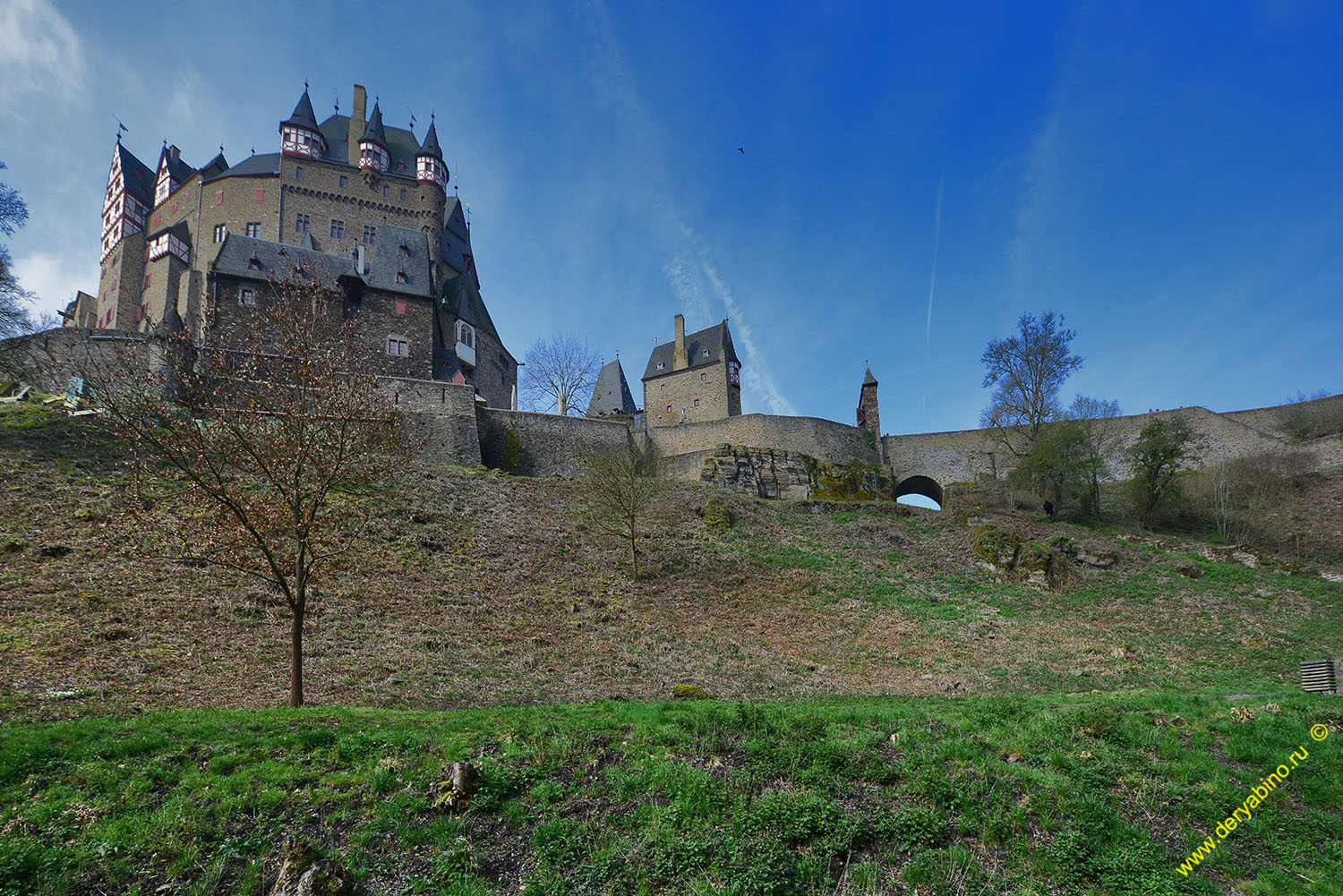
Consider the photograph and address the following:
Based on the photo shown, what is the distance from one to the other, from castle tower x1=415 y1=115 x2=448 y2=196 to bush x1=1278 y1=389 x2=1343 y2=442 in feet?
182

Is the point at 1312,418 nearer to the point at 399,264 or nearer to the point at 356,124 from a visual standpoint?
the point at 399,264

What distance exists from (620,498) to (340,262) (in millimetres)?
25596

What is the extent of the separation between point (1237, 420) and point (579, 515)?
3452 centimetres

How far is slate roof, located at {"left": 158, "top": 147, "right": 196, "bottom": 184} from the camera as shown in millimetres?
50406

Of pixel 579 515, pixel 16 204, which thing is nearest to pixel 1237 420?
pixel 579 515

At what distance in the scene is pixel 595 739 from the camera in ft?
24.3

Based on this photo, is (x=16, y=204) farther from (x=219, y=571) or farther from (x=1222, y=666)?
(x=1222, y=666)

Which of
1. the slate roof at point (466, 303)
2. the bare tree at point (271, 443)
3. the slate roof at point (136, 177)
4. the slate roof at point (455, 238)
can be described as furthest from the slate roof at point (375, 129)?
the bare tree at point (271, 443)

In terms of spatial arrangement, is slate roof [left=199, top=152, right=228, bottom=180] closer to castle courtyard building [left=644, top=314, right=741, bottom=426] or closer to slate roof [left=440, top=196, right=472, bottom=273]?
slate roof [left=440, top=196, right=472, bottom=273]

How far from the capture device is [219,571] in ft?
47.8

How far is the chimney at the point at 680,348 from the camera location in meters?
48.2

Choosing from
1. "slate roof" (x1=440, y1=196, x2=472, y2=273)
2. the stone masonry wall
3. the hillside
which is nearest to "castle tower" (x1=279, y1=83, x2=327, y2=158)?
"slate roof" (x1=440, y1=196, x2=472, y2=273)
